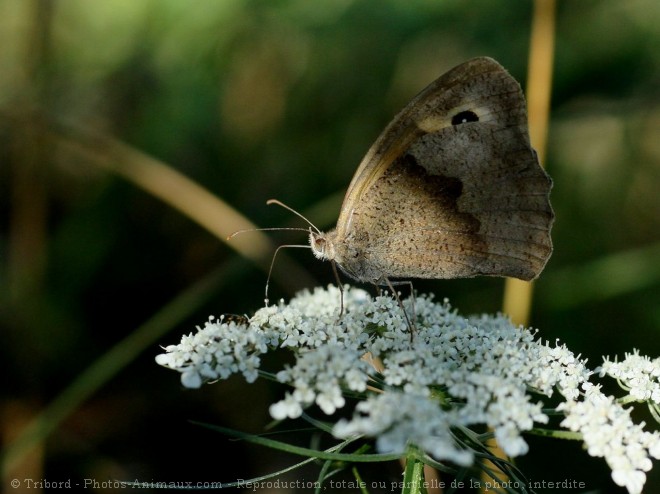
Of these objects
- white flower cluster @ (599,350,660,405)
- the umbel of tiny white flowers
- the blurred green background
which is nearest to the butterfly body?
the umbel of tiny white flowers

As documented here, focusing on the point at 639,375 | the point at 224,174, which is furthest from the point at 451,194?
the point at 224,174

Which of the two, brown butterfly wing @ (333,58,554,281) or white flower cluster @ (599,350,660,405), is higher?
brown butterfly wing @ (333,58,554,281)

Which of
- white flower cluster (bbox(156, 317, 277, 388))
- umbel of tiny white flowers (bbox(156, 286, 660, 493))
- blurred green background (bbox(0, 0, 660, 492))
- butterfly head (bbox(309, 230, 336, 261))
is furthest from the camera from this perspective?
blurred green background (bbox(0, 0, 660, 492))

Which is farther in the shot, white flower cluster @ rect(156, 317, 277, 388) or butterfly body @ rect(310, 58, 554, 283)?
butterfly body @ rect(310, 58, 554, 283)

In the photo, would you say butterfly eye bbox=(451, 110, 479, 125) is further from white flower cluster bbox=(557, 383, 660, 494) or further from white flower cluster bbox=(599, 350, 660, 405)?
white flower cluster bbox=(557, 383, 660, 494)

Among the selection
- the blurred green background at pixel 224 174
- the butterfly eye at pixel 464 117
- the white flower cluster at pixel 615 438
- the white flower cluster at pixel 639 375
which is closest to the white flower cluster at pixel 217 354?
the white flower cluster at pixel 615 438

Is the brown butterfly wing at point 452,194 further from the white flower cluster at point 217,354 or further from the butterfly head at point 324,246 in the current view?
the white flower cluster at point 217,354

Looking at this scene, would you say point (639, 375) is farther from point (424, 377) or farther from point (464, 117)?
point (464, 117)

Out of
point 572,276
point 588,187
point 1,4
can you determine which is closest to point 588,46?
point 588,187
